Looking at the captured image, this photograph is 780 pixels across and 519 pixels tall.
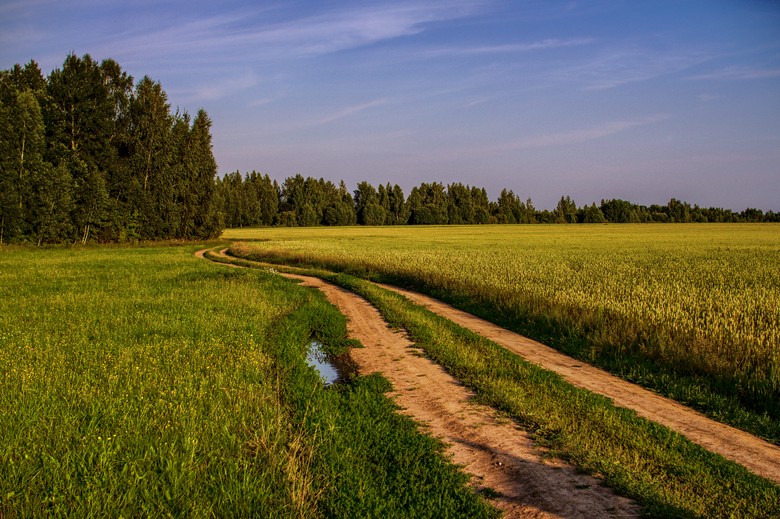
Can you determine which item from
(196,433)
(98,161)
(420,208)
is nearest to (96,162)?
(98,161)

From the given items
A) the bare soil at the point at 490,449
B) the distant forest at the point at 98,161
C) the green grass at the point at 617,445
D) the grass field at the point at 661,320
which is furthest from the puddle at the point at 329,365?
the distant forest at the point at 98,161

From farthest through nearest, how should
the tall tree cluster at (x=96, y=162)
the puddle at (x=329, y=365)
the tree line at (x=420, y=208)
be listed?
the tree line at (x=420, y=208), the tall tree cluster at (x=96, y=162), the puddle at (x=329, y=365)

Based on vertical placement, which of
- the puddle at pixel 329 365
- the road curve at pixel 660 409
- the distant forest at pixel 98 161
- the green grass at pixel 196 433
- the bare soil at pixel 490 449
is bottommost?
the road curve at pixel 660 409

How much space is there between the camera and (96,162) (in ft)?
177

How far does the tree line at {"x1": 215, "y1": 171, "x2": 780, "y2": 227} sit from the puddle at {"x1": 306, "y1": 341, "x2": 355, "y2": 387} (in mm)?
130526

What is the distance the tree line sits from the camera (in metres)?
145

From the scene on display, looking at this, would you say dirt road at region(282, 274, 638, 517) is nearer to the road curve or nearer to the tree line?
the road curve

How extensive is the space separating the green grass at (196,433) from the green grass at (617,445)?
5.87 ft

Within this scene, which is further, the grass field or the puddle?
the puddle

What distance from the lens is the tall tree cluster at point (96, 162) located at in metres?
46.0

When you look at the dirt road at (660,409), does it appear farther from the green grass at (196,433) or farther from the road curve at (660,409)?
the green grass at (196,433)

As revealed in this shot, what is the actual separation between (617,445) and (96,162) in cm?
6176

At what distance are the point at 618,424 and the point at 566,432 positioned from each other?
37.7 inches

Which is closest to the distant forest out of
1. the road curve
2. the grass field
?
the grass field
